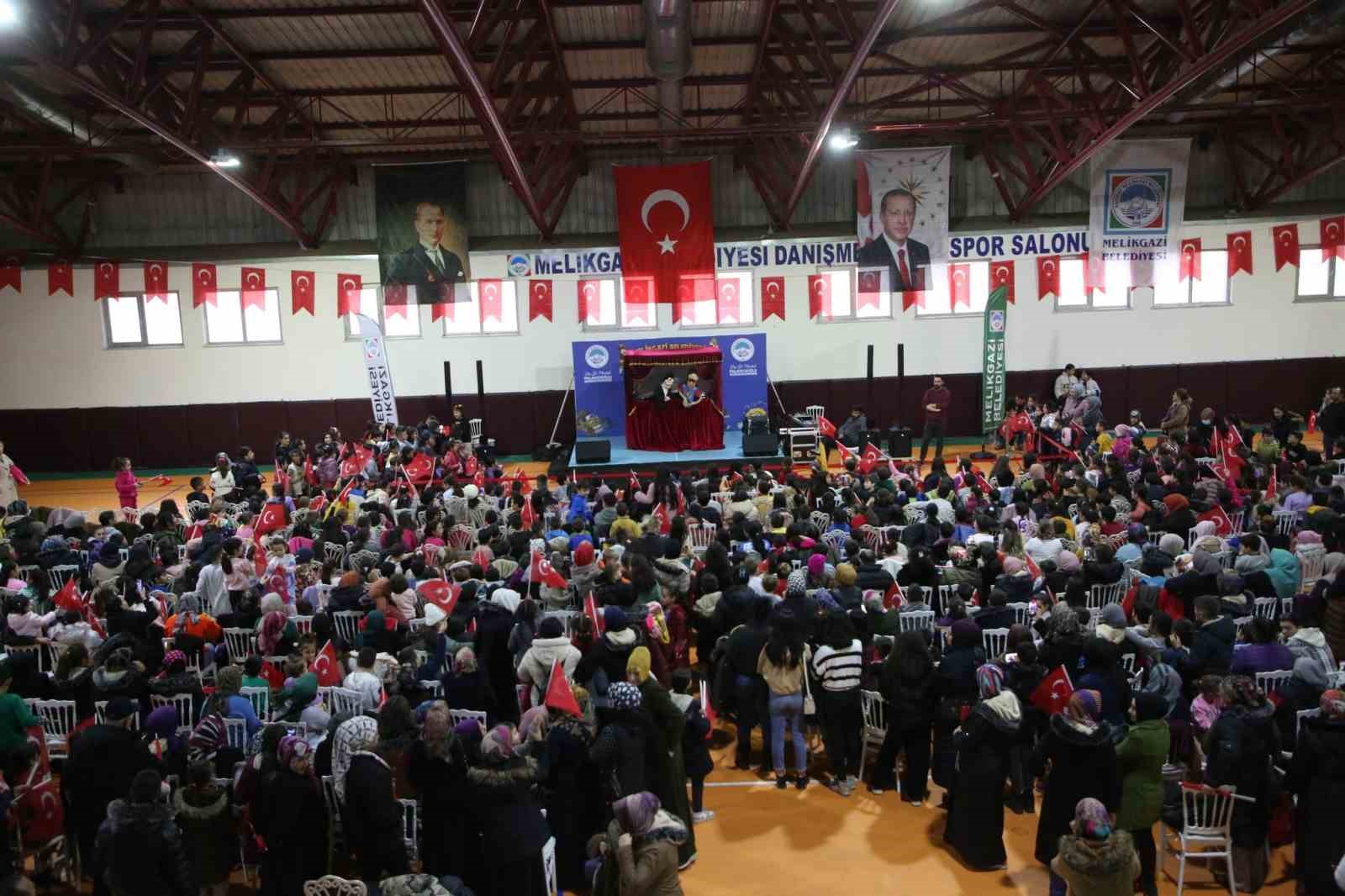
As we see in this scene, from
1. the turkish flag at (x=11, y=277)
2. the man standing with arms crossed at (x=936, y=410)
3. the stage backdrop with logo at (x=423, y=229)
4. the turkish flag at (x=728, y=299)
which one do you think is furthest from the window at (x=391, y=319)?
the man standing with arms crossed at (x=936, y=410)

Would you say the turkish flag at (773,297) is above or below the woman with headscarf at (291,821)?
above

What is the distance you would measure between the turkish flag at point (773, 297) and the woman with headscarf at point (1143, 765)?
13751mm

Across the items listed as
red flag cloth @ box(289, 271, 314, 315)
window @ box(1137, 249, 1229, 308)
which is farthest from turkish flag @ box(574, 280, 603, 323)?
window @ box(1137, 249, 1229, 308)

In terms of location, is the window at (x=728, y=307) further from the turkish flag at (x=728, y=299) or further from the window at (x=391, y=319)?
the window at (x=391, y=319)

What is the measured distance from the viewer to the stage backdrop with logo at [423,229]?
18469mm

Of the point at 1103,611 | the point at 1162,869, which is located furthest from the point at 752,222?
the point at 1162,869

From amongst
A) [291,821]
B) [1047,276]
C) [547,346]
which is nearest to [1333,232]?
[1047,276]

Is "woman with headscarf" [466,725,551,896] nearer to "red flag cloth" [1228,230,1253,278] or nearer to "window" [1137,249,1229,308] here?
"red flag cloth" [1228,230,1253,278]

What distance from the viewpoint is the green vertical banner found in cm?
1906

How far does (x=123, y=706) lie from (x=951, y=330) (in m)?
18.6

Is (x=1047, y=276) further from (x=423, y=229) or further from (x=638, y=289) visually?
(x=423, y=229)

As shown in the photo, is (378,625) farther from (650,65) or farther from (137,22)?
(137,22)

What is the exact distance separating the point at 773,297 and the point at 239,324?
11.4 metres

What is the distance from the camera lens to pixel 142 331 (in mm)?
20969
